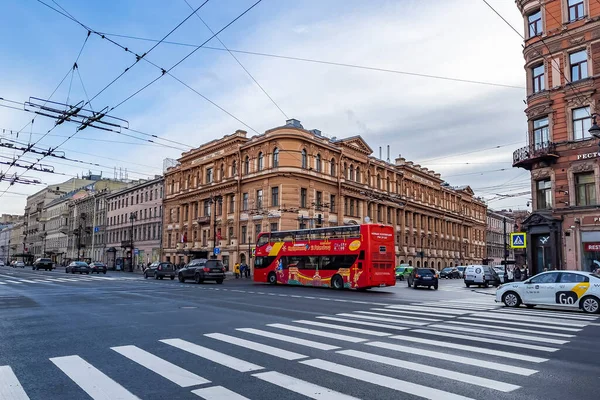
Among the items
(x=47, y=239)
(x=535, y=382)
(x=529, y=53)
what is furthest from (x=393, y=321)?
(x=47, y=239)

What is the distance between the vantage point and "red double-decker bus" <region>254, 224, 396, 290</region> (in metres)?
27.2

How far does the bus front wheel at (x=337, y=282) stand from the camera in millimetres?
28422

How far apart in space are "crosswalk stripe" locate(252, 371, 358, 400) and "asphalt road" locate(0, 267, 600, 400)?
0.08 feet

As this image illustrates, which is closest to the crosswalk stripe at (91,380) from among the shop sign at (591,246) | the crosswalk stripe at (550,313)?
the crosswalk stripe at (550,313)

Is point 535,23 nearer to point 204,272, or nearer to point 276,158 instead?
point 276,158

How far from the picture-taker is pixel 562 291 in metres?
16.0

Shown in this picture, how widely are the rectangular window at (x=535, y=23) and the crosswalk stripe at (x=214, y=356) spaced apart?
1253 inches

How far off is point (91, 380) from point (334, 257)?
2319cm

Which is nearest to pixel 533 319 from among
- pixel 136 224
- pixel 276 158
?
pixel 276 158

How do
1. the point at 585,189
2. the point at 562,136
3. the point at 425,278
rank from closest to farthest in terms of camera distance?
the point at 585,189 < the point at 562,136 < the point at 425,278

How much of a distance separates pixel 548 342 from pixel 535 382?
377 cm

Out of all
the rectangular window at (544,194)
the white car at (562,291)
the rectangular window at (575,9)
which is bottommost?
the white car at (562,291)

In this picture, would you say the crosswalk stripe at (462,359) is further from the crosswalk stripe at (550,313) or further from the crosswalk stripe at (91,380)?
the crosswalk stripe at (550,313)

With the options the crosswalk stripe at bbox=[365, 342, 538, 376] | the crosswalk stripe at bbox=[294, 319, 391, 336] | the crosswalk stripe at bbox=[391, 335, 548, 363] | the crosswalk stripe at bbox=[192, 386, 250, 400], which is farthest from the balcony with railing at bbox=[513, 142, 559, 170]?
the crosswalk stripe at bbox=[192, 386, 250, 400]
